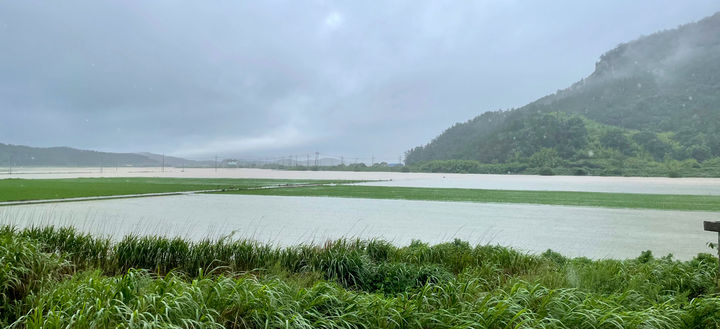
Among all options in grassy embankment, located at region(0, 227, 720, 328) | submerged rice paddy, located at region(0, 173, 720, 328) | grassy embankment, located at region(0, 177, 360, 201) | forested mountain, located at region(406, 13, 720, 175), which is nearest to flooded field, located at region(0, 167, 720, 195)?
grassy embankment, located at region(0, 177, 360, 201)

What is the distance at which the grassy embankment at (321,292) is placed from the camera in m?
2.95

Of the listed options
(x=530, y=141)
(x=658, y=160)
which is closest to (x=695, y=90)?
(x=658, y=160)

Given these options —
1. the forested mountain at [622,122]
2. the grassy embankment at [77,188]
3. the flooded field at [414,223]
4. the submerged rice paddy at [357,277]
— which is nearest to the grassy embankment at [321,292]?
the submerged rice paddy at [357,277]

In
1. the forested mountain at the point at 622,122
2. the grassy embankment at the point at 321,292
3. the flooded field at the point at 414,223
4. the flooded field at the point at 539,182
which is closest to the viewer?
the grassy embankment at the point at 321,292

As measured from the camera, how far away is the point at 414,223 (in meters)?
11.9

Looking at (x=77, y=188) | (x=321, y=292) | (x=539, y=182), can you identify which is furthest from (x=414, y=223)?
(x=539, y=182)

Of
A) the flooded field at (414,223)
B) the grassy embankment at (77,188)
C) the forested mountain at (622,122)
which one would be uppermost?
the forested mountain at (622,122)

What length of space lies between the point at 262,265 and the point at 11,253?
99.6 inches

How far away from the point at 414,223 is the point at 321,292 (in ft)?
28.2

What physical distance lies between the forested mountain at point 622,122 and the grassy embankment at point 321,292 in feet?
259

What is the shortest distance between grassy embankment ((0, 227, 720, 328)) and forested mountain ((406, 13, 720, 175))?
78813mm

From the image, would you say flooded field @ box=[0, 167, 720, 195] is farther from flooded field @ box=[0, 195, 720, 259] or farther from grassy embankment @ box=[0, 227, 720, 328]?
grassy embankment @ box=[0, 227, 720, 328]

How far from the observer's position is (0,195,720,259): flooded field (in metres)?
9.16

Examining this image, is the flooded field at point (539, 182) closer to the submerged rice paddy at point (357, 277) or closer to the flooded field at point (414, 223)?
the flooded field at point (414, 223)
